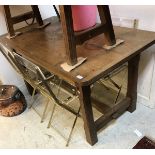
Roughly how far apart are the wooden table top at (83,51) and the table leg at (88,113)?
13cm

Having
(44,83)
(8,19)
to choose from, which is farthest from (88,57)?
(8,19)

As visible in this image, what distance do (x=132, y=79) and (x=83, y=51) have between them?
52cm

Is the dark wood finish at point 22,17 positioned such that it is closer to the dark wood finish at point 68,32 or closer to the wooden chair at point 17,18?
the wooden chair at point 17,18

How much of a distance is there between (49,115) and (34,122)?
0.15 meters

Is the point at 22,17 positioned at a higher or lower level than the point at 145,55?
higher

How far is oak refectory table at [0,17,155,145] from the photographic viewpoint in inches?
47.7

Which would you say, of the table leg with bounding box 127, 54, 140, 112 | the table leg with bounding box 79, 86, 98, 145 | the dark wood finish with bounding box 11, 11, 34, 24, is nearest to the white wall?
the table leg with bounding box 127, 54, 140, 112

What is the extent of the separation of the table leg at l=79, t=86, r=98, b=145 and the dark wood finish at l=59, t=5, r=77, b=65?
0.18 metres

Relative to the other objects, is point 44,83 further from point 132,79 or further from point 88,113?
point 132,79

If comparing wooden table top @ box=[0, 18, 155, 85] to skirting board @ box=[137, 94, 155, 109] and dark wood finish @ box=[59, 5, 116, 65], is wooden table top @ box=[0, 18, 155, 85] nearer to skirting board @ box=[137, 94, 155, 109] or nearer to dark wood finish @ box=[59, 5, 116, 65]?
dark wood finish @ box=[59, 5, 116, 65]

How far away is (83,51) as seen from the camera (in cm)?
139

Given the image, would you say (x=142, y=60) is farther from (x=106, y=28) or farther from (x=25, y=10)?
(x=25, y=10)

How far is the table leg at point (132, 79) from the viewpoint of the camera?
1575mm

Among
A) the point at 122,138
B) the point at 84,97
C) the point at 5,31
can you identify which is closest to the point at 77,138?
the point at 122,138
